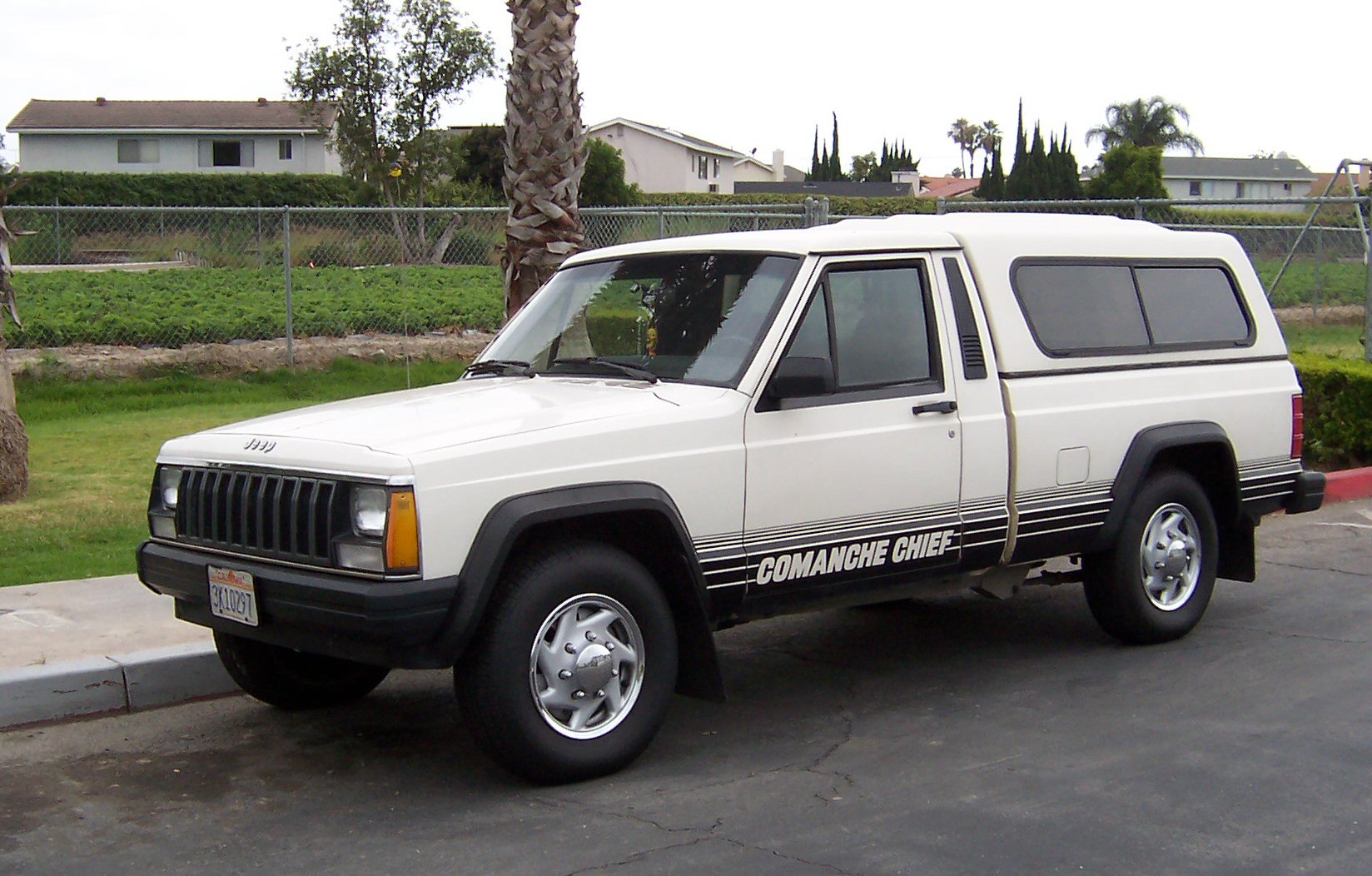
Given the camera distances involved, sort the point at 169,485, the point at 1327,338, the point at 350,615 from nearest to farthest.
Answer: the point at 350,615 < the point at 169,485 < the point at 1327,338

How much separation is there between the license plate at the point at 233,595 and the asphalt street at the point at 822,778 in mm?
627

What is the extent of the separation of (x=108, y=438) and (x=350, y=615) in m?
8.61

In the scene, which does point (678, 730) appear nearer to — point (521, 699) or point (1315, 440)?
point (521, 699)

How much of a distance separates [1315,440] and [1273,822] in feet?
27.1

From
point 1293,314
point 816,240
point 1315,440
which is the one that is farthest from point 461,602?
point 1293,314

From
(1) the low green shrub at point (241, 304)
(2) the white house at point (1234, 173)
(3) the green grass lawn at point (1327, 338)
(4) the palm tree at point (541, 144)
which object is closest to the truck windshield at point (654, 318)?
(4) the palm tree at point (541, 144)

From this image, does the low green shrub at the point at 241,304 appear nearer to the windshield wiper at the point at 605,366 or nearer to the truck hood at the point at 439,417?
the windshield wiper at the point at 605,366

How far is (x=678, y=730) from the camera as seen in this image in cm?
584

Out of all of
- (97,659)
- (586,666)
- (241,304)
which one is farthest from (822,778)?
(241,304)

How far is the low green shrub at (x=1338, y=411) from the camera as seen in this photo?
464 inches

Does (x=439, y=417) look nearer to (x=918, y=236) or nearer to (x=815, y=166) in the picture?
(x=918, y=236)

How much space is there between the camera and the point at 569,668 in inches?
198

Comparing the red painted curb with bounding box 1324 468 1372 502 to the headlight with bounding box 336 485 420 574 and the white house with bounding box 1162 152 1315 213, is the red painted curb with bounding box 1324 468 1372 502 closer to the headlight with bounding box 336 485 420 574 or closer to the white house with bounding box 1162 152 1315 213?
the headlight with bounding box 336 485 420 574

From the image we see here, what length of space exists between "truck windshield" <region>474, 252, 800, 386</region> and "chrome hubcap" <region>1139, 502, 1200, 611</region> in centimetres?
234
